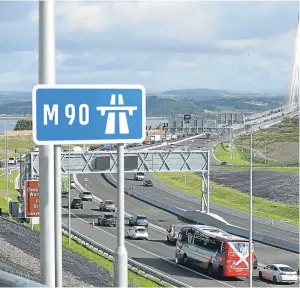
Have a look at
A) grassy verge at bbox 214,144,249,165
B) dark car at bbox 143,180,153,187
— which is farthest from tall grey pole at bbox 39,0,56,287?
grassy verge at bbox 214,144,249,165

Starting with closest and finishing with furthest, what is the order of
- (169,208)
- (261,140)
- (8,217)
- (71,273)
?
(71,273) < (8,217) < (169,208) < (261,140)

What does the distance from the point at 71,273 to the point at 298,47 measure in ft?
38.9

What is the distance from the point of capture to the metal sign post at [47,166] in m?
5.82

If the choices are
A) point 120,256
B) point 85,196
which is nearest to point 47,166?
point 120,256

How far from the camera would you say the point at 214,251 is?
34.4 metres

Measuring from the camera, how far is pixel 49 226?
5875 millimetres

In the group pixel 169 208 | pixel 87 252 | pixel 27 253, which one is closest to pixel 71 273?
pixel 27 253

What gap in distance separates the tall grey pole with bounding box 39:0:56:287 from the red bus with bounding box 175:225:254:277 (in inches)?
1085

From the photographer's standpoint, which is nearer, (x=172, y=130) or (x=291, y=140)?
(x=172, y=130)

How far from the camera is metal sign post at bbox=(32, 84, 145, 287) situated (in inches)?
227

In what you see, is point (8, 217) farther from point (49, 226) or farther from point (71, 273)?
point (49, 226)

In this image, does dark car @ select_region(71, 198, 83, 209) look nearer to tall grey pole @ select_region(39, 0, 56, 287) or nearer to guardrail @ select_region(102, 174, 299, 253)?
guardrail @ select_region(102, 174, 299, 253)

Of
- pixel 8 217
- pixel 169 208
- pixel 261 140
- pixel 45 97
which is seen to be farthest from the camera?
pixel 261 140

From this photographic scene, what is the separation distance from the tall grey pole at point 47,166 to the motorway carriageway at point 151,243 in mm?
25347
